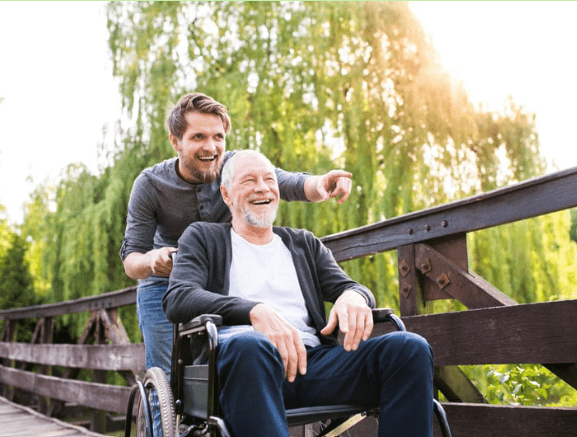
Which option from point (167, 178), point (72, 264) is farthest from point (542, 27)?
point (72, 264)

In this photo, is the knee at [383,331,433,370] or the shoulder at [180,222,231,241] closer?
the knee at [383,331,433,370]

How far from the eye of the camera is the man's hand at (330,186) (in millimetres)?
2049

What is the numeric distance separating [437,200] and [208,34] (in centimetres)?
327

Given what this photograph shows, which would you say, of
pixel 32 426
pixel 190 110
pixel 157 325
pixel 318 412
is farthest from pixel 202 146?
pixel 32 426

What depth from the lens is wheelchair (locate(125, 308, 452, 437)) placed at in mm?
1561

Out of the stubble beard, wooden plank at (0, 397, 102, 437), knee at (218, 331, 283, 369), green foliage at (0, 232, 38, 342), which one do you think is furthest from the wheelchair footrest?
green foliage at (0, 232, 38, 342)

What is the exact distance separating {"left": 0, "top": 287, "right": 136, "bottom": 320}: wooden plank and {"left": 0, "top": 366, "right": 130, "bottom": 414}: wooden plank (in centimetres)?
60

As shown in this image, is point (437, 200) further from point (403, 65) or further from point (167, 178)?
point (167, 178)

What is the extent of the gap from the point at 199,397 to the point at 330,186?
2.62 ft

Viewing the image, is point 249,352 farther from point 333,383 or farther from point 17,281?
point 17,281

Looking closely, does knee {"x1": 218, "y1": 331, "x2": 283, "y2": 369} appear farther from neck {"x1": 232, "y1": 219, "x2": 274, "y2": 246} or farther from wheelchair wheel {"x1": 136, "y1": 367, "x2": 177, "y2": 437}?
neck {"x1": 232, "y1": 219, "x2": 274, "y2": 246}

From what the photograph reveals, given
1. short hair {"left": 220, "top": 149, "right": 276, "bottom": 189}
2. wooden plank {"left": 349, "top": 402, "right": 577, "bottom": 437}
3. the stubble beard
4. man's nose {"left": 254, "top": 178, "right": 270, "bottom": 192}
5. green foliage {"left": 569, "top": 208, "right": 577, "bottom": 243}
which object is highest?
green foliage {"left": 569, "top": 208, "right": 577, "bottom": 243}

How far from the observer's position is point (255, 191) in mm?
1969

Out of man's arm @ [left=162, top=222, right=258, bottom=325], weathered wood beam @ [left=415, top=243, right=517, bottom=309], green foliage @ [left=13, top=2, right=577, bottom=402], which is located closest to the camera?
man's arm @ [left=162, top=222, right=258, bottom=325]
